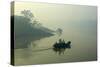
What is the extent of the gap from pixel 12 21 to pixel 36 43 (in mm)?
349

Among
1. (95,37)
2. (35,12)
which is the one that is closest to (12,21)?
(35,12)

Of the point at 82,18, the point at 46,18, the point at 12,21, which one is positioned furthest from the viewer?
the point at 82,18

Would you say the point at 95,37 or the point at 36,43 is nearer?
the point at 36,43

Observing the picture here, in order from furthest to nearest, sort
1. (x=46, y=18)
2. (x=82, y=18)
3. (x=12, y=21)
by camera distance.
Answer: (x=82, y=18) → (x=46, y=18) → (x=12, y=21)

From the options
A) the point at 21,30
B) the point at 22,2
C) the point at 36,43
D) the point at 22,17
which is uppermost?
the point at 22,2

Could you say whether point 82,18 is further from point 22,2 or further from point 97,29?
point 22,2

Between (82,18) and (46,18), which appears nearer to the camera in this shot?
(46,18)

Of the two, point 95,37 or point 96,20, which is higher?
point 96,20

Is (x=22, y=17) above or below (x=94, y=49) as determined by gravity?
above

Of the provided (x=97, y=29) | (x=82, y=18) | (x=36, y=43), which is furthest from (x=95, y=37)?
(x=36, y=43)

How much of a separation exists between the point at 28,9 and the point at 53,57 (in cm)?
60

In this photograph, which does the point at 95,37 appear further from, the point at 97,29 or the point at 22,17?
the point at 22,17

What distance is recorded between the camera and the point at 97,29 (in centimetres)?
258

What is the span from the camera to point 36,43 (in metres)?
2.21
